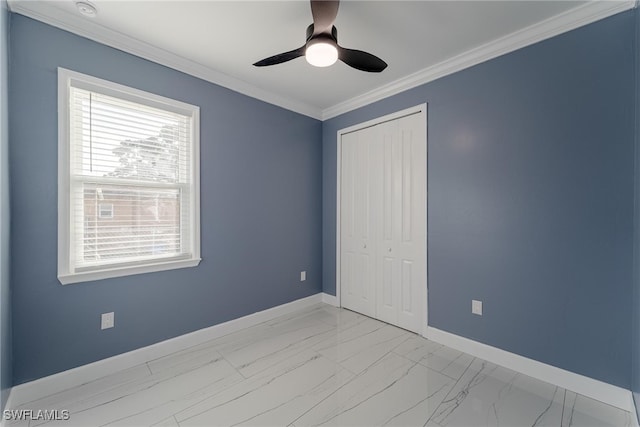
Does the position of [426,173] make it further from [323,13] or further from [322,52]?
[323,13]

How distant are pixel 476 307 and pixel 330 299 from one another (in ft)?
5.99

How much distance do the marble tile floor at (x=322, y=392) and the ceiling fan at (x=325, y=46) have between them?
88.8 inches

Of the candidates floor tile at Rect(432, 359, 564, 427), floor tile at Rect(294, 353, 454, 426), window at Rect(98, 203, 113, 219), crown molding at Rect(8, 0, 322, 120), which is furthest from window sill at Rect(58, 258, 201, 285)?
floor tile at Rect(432, 359, 564, 427)

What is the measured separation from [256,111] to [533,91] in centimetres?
257

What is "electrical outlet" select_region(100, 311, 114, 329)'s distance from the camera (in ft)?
6.93

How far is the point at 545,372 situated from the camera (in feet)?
6.70

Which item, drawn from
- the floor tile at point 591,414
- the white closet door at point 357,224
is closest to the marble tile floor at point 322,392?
the floor tile at point 591,414

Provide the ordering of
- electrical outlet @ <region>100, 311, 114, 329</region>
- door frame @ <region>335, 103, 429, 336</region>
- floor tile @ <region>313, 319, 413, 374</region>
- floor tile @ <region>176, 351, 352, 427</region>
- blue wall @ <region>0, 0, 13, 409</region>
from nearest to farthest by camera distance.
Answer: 1. blue wall @ <region>0, 0, 13, 409</region>
2. floor tile @ <region>176, 351, 352, 427</region>
3. electrical outlet @ <region>100, 311, 114, 329</region>
4. floor tile @ <region>313, 319, 413, 374</region>
5. door frame @ <region>335, 103, 429, 336</region>

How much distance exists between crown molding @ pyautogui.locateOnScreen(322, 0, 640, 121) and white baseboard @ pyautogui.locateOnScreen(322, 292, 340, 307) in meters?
2.51

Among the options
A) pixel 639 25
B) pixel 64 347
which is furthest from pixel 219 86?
pixel 639 25

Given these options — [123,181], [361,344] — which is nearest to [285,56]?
[123,181]

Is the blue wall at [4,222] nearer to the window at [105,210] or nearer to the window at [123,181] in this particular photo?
the window at [123,181]

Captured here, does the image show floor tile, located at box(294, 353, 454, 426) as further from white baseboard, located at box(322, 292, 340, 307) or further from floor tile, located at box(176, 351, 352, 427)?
white baseboard, located at box(322, 292, 340, 307)

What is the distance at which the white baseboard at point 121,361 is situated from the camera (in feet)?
5.95
